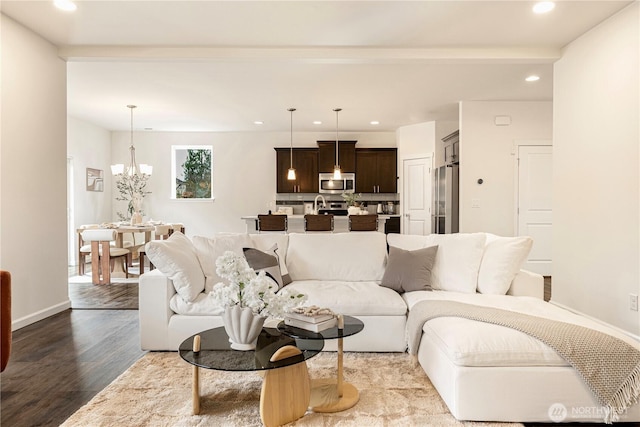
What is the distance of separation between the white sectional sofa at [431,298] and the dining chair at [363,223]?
2.19 m

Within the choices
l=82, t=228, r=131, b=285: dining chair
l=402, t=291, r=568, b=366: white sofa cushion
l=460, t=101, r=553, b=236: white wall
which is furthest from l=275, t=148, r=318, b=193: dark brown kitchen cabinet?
l=402, t=291, r=568, b=366: white sofa cushion

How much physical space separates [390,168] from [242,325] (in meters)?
6.80

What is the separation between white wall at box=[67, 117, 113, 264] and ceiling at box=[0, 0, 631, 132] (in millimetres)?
1548

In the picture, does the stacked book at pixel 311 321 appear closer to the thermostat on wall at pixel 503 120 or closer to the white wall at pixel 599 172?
the white wall at pixel 599 172

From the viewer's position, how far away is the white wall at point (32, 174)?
3504 mm

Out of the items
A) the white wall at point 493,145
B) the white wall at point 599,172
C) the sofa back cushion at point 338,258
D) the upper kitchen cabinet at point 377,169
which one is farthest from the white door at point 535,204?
the sofa back cushion at point 338,258

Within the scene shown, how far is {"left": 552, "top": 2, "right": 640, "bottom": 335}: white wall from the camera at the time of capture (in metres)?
3.23

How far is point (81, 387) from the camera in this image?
2.43 metres

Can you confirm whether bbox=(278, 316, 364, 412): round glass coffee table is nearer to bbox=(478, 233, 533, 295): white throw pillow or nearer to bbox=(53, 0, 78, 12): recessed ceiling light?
bbox=(478, 233, 533, 295): white throw pillow

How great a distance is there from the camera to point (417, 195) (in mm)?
7969

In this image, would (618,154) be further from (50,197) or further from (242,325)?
(50,197)

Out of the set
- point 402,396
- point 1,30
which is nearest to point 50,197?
point 1,30

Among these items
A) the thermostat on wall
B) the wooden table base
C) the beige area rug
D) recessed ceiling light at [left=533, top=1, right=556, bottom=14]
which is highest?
recessed ceiling light at [left=533, top=1, right=556, bottom=14]

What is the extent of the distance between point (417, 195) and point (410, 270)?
4.92 metres
